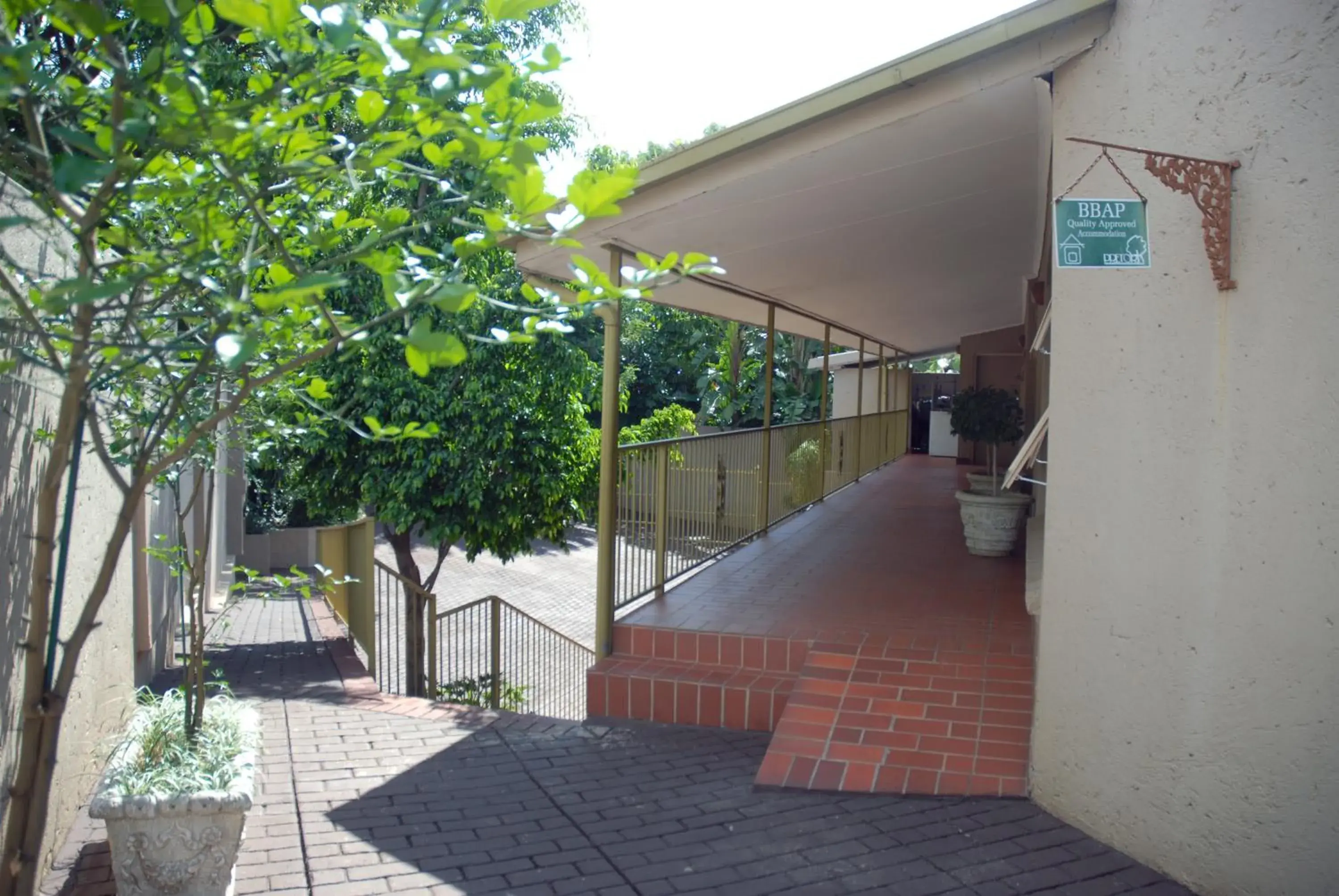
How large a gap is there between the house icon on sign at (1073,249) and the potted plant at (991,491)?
15.1 ft

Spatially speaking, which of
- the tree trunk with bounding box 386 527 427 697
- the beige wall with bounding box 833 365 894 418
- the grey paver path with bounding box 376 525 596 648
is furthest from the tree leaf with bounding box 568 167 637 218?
the beige wall with bounding box 833 365 894 418

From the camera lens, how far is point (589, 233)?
5914 mm

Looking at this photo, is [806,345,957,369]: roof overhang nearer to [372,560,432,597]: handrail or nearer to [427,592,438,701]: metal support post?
[372,560,432,597]: handrail

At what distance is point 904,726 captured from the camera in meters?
4.97

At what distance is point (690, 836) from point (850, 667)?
1587 mm

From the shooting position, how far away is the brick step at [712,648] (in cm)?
588

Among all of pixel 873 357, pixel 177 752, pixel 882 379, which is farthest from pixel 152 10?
pixel 873 357

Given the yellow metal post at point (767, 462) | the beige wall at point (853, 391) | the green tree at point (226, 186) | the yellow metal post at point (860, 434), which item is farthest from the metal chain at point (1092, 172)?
the beige wall at point (853, 391)

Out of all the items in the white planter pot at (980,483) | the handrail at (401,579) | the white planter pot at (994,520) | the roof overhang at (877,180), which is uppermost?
the roof overhang at (877,180)

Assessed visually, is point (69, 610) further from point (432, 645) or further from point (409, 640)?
point (409, 640)

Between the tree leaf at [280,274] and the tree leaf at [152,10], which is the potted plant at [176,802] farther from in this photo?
the tree leaf at [152,10]

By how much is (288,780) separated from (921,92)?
13.5 feet

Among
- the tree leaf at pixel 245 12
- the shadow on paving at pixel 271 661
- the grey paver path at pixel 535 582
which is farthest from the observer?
the grey paver path at pixel 535 582

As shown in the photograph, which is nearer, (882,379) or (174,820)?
(174,820)
